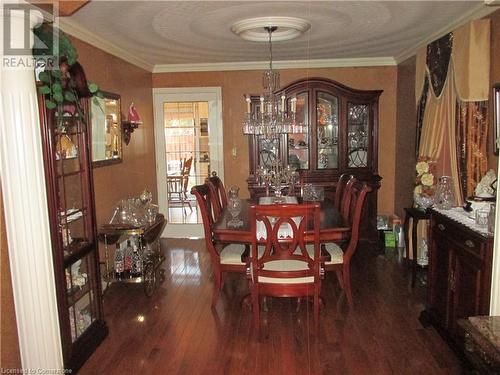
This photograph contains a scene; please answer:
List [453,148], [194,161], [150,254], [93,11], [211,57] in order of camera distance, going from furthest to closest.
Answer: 1. [194,161]
2. [211,57]
3. [150,254]
4. [453,148]
5. [93,11]

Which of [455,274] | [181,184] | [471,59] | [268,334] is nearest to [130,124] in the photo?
[181,184]

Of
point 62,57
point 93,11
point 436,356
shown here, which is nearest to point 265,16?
point 93,11

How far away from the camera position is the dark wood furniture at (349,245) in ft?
10.0

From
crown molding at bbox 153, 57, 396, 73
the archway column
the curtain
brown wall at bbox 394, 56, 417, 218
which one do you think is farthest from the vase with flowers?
the archway column

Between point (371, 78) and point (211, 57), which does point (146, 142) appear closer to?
point (211, 57)

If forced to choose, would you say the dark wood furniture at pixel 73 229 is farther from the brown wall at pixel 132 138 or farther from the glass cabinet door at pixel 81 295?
the brown wall at pixel 132 138

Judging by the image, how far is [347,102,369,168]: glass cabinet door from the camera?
16.3 feet

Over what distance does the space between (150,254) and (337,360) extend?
7.06ft

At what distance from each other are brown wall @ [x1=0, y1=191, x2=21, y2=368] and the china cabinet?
10.3 ft

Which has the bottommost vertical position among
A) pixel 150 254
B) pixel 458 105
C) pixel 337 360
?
pixel 337 360

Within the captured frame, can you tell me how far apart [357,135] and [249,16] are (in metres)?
2.42

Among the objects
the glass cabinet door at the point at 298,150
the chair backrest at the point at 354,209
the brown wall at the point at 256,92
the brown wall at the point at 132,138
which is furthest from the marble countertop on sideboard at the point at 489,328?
the brown wall at the point at 256,92

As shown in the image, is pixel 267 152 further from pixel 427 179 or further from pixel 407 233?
pixel 427 179

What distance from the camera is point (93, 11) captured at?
9.56 ft
